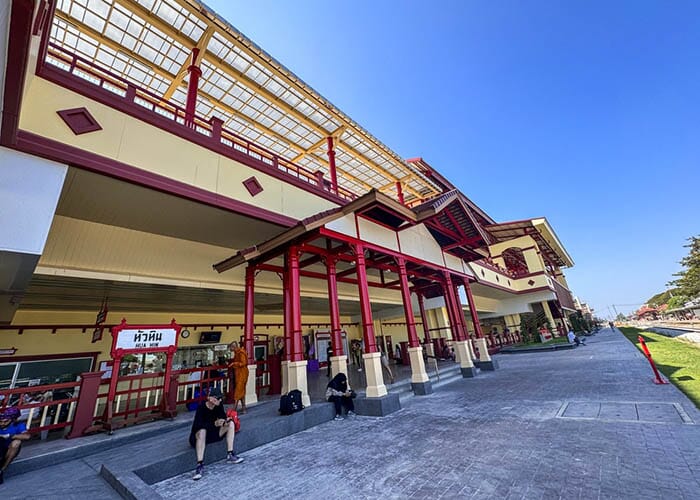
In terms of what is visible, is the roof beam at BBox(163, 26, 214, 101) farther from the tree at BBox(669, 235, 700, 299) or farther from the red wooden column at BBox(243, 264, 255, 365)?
the tree at BBox(669, 235, 700, 299)

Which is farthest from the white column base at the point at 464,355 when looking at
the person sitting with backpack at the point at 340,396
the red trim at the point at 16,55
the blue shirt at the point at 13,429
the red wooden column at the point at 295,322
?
the red trim at the point at 16,55

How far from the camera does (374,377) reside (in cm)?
718

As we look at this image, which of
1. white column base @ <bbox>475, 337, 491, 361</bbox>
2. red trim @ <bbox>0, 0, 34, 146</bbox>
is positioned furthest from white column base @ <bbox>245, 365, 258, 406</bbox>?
white column base @ <bbox>475, 337, 491, 361</bbox>

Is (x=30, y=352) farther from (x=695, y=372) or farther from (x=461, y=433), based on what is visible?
(x=695, y=372)

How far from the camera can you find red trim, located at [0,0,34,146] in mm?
2234

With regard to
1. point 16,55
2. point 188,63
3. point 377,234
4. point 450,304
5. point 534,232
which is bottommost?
point 450,304

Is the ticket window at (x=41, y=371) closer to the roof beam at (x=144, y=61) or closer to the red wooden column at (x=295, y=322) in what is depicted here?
the red wooden column at (x=295, y=322)

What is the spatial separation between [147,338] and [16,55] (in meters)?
5.51

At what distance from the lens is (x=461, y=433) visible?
4.87 metres

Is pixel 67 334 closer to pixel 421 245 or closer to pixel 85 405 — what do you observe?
pixel 85 405

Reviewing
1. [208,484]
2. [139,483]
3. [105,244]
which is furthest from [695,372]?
[105,244]

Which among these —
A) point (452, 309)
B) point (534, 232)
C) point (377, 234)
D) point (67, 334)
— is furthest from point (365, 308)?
point (534, 232)

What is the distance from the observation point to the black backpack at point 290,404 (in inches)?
232

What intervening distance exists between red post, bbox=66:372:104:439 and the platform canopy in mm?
6476
